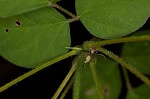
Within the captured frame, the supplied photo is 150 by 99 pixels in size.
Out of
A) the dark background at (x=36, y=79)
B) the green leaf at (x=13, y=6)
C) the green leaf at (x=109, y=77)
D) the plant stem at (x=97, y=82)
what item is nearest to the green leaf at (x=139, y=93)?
the green leaf at (x=109, y=77)

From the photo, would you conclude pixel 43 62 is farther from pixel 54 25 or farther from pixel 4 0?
pixel 4 0

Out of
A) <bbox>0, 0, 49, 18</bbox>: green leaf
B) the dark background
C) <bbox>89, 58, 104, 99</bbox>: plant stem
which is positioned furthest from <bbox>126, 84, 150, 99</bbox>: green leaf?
<bbox>0, 0, 49, 18</bbox>: green leaf

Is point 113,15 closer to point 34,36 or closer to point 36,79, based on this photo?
point 34,36

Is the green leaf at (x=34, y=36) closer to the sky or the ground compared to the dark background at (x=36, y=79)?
closer to the sky

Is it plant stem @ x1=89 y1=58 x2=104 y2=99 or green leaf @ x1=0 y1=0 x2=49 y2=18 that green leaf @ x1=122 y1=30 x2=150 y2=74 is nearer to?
plant stem @ x1=89 y1=58 x2=104 y2=99

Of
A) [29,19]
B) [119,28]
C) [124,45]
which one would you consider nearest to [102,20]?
[119,28]

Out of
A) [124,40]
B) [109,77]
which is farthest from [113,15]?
[109,77]

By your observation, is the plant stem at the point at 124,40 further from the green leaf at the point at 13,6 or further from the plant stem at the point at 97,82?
the green leaf at the point at 13,6
